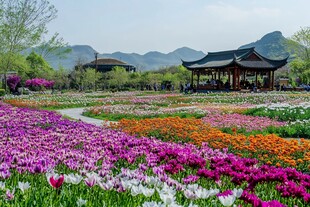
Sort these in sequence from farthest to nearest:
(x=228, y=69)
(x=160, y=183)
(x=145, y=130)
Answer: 1. (x=228, y=69)
2. (x=145, y=130)
3. (x=160, y=183)

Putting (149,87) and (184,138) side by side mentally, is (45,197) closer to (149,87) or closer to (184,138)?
(184,138)

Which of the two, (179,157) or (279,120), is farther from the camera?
(279,120)

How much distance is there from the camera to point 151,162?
17.4 feet

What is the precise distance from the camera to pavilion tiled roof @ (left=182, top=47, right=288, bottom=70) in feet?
131

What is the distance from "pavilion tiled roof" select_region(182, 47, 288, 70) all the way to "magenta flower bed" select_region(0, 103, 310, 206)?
107 feet

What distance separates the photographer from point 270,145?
24.6ft

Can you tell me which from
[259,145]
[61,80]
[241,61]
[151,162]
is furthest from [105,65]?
[151,162]

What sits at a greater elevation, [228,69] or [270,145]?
[228,69]

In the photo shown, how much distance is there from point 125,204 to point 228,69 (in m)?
38.2

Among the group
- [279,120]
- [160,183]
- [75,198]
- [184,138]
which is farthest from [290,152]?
[279,120]

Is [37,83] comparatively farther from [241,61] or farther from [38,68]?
[241,61]

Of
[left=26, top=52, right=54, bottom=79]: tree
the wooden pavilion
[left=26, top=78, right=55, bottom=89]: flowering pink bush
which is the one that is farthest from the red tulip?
[left=26, top=52, right=54, bottom=79]: tree

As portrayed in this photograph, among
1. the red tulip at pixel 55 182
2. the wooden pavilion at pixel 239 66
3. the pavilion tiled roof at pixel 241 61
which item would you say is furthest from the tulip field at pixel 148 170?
the pavilion tiled roof at pixel 241 61

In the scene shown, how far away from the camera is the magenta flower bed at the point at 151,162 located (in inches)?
156
